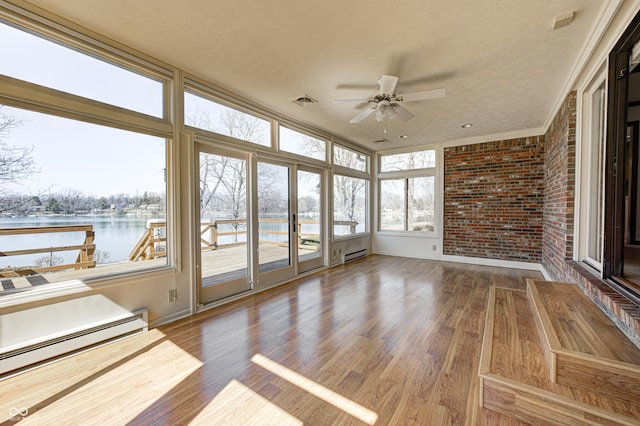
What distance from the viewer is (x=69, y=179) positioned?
7.85 feet

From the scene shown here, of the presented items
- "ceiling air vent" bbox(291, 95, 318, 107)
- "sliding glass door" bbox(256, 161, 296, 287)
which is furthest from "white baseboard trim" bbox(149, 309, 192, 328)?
"ceiling air vent" bbox(291, 95, 318, 107)

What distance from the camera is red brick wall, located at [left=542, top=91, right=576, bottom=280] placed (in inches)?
127

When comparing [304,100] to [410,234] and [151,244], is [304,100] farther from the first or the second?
[410,234]

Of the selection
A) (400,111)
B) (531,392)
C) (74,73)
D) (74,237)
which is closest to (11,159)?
(74,237)

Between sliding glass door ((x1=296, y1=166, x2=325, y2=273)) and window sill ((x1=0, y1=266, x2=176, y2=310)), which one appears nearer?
window sill ((x1=0, y1=266, x2=176, y2=310))

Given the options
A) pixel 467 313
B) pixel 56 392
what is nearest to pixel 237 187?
pixel 56 392

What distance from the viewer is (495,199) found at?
568cm

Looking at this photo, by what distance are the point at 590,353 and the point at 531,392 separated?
41 centimetres

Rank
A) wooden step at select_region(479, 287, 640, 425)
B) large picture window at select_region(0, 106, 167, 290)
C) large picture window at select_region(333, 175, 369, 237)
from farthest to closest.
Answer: large picture window at select_region(333, 175, 369, 237) < large picture window at select_region(0, 106, 167, 290) < wooden step at select_region(479, 287, 640, 425)

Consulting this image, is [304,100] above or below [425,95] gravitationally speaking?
above

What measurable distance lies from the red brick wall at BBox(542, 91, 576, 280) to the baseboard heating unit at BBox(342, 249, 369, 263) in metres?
3.52

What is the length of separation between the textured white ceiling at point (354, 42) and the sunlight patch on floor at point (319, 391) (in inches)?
111

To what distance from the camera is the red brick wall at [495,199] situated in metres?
5.31

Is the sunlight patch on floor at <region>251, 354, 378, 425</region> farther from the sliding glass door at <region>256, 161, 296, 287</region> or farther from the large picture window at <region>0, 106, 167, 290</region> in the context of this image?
the sliding glass door at <region>256, 161, 296, 287</region>
